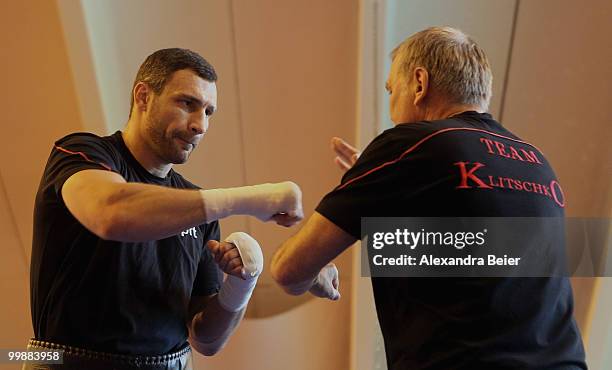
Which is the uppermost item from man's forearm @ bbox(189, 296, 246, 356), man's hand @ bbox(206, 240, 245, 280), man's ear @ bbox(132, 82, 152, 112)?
man's ear @ bbox(132, 82, 152, 112)

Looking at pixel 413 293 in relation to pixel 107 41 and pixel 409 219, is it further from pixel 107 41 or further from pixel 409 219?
pixel 107 41

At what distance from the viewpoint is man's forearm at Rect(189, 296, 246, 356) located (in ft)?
5.63

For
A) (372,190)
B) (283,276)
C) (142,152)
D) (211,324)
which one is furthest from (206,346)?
(372,190)

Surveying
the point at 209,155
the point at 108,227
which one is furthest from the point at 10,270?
the point at 108,227

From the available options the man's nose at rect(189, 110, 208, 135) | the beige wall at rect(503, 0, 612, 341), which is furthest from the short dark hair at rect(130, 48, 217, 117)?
the beige wall at rect(503, 0, 612, 341)

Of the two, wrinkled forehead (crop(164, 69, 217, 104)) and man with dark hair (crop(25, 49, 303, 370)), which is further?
wrinkled forehead (crop(164, 69, 217, 104))

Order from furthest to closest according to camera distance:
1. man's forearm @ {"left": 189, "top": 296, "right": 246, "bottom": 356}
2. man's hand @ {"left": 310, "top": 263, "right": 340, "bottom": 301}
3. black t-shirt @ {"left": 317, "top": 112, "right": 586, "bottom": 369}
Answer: man's forearm @ {"left": 189, "top": 296, "right": 246, "bottom": 356}, man's hand @ {"left": 310, "top": 263, "right": 340, "bottom": 301}, black t-shirt @ {"left": 317, "top": 112, "right": 586, "bottom": 369}

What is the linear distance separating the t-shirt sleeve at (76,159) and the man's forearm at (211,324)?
510 millimetres

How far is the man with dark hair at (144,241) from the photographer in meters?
1.20

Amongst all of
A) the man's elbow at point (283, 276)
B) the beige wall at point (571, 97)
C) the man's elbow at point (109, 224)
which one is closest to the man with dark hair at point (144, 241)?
the man's elbow at point (109, 224)

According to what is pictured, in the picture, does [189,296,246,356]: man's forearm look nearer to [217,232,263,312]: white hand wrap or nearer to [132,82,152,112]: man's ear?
[217,232,263,312]: white hand wrap

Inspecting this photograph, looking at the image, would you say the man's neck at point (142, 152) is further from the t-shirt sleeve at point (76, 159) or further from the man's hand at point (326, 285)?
the man's hand at point (326, 285)

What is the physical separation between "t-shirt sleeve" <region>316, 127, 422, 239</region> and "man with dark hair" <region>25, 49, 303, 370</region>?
24 centimetres

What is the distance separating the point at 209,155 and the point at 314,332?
42.7 inches
